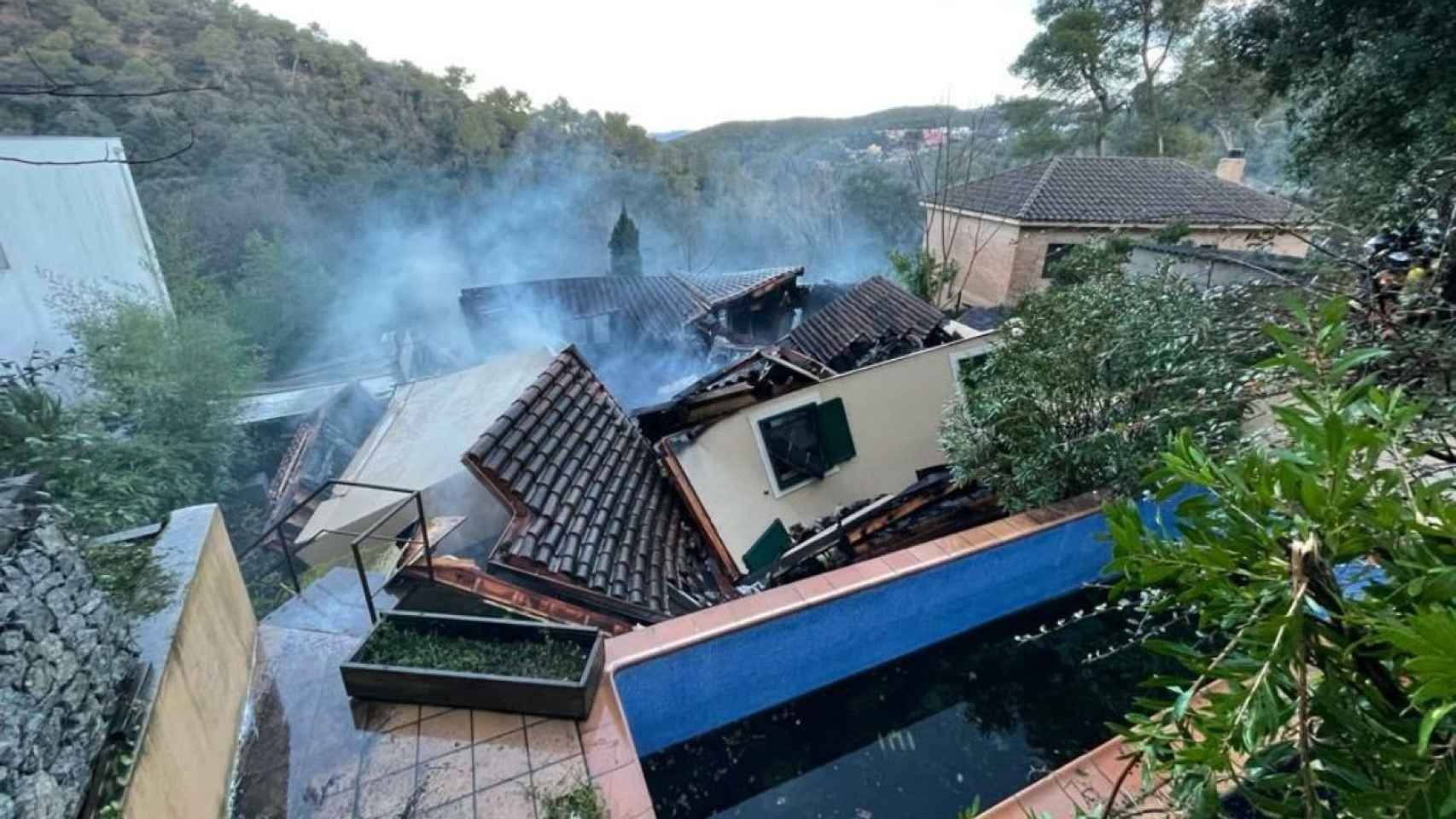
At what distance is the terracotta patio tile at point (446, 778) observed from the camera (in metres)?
2.75

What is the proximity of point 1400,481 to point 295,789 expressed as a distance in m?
4.21

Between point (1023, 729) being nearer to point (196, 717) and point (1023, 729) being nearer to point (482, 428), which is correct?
point (196, 717)

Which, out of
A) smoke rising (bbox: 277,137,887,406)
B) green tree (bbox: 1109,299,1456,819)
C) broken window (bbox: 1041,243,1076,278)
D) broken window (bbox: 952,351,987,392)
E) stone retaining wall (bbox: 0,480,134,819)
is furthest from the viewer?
smoke rising (bbox: 277,137,887,406)

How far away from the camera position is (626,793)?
8.94 ft

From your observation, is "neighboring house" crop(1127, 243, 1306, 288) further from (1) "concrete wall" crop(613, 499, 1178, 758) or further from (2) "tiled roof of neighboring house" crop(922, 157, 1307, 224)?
(2) "tiled roof of neighboring house" crop(922, 157, 1307, 224)

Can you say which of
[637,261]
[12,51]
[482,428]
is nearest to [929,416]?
[482,428]

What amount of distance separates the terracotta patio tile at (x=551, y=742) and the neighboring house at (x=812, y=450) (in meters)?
3.53

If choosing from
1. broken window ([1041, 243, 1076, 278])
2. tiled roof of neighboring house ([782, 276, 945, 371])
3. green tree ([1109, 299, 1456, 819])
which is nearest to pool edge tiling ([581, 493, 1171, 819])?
green tree ([1109, 299, 1456, 819])

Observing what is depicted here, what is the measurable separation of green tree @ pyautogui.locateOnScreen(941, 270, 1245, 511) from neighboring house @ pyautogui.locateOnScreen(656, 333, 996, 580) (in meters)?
2.17

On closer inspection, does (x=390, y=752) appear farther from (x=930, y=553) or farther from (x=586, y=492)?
(x=930, y=553)

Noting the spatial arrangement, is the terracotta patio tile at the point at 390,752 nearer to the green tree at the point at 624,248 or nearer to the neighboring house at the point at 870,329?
the neighboring house at the point at 870,329

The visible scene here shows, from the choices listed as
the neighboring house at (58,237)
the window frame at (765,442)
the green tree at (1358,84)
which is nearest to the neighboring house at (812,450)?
the window frame at (765,442)

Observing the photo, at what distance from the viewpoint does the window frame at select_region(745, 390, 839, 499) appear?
281 inches

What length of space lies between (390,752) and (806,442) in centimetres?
540
